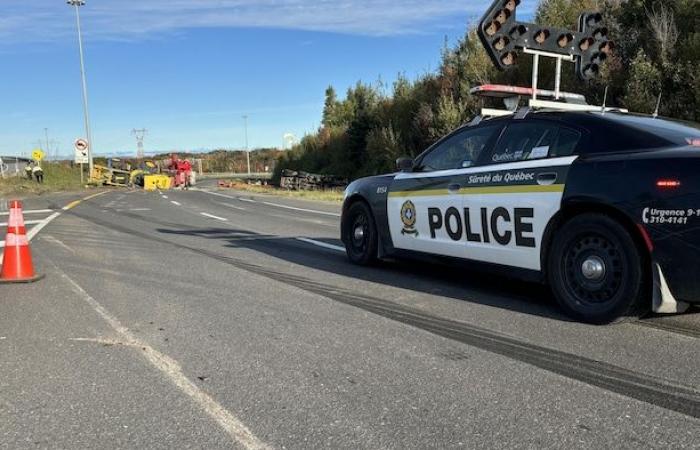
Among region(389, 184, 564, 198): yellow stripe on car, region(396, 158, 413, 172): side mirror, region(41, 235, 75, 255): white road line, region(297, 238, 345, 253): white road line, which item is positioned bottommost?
region(297, 238, 345, 253): white road line

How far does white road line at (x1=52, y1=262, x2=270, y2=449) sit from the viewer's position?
322 cm

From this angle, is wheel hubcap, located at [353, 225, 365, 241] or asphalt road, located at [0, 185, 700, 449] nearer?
asphalt road, located at [0, 185, 700, 449]

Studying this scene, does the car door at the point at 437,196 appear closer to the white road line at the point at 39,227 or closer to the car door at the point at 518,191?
the car door at the point at 518,191

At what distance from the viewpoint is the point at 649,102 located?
61.6 ft

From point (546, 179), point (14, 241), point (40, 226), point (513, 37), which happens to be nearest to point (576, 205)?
point (546, 179)

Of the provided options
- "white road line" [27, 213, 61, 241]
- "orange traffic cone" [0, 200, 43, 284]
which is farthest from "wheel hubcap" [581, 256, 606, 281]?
"white road line" [27, 213, 61, 241]

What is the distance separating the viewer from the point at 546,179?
5.25 meters

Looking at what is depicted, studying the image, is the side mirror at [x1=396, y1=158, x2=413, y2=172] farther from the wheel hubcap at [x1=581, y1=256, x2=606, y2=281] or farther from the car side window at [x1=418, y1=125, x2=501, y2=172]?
the wheel hubcap at [x1=581, y1=256, x2=606, y2=281]

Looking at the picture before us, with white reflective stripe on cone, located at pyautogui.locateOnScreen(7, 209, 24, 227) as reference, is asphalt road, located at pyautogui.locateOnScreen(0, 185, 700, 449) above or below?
below

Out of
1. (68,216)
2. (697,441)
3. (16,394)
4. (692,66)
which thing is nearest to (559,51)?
(692,66)

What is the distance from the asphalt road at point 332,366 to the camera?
3268 mm

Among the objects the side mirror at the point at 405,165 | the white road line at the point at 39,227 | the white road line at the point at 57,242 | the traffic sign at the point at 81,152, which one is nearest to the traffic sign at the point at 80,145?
the traffic sign at the point at 81,152

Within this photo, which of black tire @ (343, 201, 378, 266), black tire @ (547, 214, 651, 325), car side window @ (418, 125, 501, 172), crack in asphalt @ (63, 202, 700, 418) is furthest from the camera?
black tire @ (343, 201, 378, 266)

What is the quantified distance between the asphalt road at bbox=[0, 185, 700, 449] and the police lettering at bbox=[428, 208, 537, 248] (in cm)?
60
